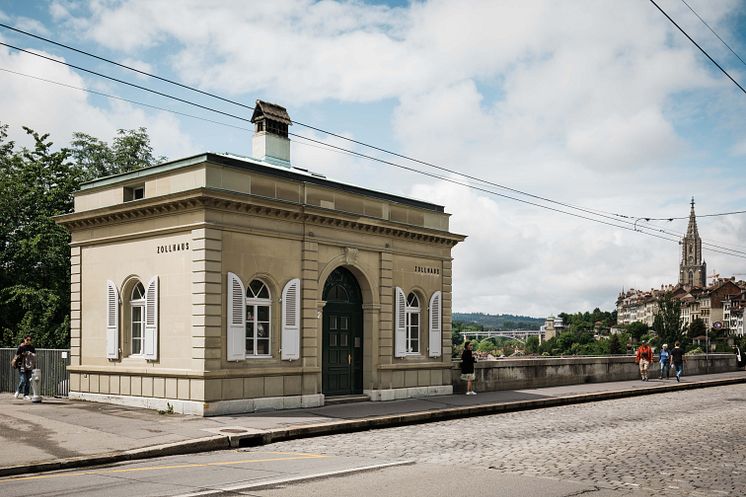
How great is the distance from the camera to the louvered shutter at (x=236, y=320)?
64.2 feet

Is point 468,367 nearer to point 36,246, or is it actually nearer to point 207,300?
point 207,300

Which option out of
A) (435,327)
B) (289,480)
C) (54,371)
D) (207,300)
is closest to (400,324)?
(435,327)

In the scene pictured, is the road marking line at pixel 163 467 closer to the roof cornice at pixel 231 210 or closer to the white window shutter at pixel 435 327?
the roof cornice at pixel 231 210

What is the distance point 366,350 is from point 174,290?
656 cm

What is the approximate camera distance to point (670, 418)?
67.3 feet

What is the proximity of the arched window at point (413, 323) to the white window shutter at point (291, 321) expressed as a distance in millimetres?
5153

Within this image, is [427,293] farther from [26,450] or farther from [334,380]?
[26,450]

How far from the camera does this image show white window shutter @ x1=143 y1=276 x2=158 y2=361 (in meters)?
20.1

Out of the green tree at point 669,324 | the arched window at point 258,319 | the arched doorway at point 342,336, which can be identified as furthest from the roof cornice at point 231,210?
the green tree at point 669,324

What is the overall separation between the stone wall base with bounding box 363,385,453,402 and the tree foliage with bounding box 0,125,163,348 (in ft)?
48.7

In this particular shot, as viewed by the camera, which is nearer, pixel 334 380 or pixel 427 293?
pixel 334 380

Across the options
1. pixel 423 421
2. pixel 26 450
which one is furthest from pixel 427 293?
pixel 26 450

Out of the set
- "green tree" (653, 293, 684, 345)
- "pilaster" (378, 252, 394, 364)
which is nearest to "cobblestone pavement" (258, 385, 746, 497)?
"pilaster" (378, 252, 394, 364)

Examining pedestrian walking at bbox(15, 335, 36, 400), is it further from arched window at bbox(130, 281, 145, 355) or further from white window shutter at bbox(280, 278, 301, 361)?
white window shutter at bbox(280, 278, 301, 361)
